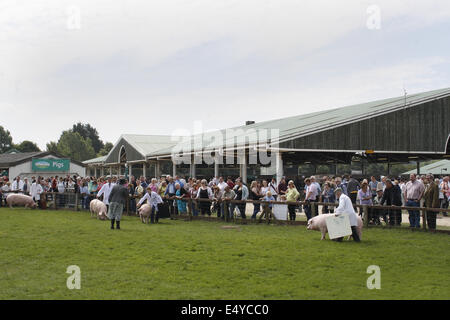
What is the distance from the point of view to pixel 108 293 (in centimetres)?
775

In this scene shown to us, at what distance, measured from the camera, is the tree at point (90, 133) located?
5620 inches

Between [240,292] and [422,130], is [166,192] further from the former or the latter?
[422,130]

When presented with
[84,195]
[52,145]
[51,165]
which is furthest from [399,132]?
[52,145]

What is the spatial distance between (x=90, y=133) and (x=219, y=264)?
14074 centimetres

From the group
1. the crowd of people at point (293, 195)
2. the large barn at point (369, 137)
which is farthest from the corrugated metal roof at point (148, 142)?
the crowd of people at point (293, 195)

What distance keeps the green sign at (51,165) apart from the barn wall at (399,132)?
1199 inches

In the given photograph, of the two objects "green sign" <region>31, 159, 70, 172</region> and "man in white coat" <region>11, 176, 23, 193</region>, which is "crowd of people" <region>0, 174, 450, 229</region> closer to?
"man in white coat" <region>11, 176, 23, 193</region>

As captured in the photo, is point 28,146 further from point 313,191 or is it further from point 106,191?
point 313,191

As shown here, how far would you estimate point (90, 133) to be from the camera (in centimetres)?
14438

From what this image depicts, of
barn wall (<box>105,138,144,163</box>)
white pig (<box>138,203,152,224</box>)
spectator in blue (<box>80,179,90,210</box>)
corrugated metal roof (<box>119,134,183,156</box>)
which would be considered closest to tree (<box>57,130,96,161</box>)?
barn wall (<box>105,138,144,163</box>)

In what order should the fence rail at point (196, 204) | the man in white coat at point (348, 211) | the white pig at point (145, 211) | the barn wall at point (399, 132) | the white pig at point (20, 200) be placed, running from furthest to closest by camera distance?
the barn wall at point (399, 132)
the white pig at point (20, 200)
the white pig at point (145, 211)
the fence rail at point (196, 204)
the man in white coat at point (348, 211)

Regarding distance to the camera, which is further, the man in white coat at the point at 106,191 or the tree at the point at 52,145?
the tree at the point at 52,145

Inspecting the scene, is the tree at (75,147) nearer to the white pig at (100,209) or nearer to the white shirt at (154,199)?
the white pig at (100,209)
